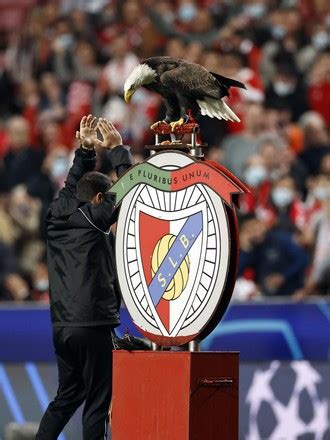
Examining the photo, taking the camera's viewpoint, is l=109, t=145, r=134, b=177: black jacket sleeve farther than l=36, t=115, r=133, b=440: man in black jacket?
No

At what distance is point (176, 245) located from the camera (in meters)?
9.24

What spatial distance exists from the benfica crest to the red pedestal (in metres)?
0.16

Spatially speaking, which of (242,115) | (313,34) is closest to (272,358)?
(242,115)

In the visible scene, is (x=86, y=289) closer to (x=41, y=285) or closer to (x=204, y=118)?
(x=41, y=285)

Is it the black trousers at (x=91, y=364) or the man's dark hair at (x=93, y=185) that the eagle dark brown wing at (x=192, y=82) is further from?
the black trousers at (x=91, y=364)

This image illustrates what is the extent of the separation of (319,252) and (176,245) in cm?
524

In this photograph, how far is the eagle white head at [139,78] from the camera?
9656 millimetres

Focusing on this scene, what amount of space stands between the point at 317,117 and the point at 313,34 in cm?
145

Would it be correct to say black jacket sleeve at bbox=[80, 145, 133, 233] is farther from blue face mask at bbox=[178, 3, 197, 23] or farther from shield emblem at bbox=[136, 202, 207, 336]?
blue face mask at bbox=[178, 3, 197, 23]

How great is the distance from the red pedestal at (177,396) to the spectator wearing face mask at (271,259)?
5.16m

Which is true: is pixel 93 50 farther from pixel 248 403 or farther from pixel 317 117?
pixel 248 403

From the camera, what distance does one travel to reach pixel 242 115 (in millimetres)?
17234

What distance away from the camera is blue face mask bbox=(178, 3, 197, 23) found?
64.4ft

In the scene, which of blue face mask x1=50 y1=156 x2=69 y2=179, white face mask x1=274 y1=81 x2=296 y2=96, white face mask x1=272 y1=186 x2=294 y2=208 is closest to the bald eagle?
white face mask x1=272 y1=186 x2=294 y2=208
